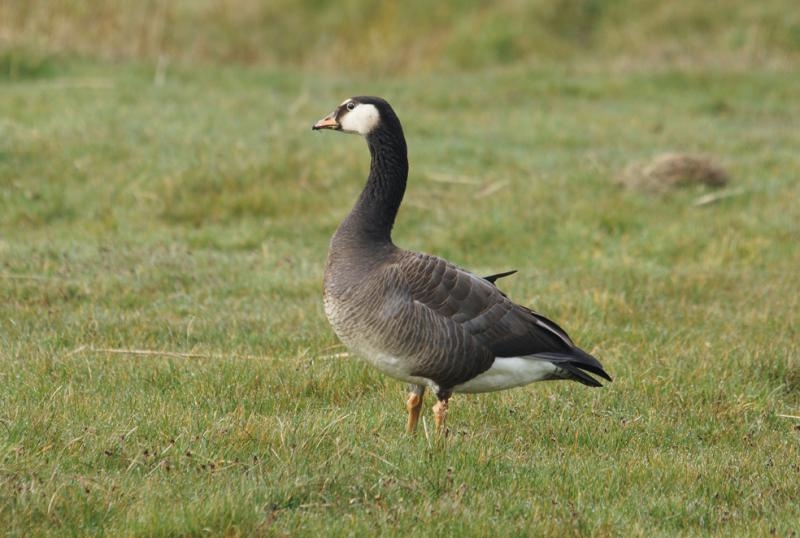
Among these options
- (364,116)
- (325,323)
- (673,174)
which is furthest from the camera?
(673,174)

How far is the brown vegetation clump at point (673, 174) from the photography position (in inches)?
523

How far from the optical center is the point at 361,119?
22.2 ft

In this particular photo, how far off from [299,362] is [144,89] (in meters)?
10.9

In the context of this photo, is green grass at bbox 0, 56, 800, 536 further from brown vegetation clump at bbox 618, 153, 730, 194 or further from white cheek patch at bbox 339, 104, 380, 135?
white cheek patch at bbox 339, 104, 380, 135

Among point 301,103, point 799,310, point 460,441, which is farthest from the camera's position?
point 301,103

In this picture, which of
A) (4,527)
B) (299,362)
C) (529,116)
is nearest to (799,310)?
(299,362)

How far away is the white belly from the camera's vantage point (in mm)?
6426

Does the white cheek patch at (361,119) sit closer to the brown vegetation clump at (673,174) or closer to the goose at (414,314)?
the goose at (414,314)

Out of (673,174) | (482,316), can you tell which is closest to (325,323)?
(482,316)

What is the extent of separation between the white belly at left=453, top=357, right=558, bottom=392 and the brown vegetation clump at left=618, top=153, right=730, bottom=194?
7.19 m

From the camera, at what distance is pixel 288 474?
5.38 m

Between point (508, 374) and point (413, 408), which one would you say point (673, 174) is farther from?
point (413, 408)

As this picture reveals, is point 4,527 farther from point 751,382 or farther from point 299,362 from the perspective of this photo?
point 751,382

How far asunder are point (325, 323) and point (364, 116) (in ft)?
8.22
